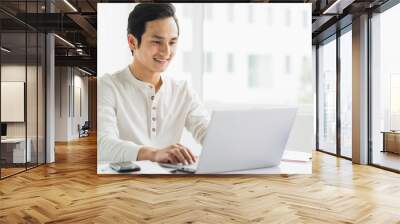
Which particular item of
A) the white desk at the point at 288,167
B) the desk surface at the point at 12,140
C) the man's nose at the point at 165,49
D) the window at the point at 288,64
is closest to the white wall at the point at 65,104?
the desk surface at the point at 12,140

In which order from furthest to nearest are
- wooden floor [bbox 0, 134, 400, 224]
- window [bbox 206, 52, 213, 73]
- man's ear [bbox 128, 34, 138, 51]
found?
1. window [bbox 206, 52, 213, 73]
2. man's ear [bbox 128, 34, 138, 51]
3. wooden floor [bbox 0, 134, 400, 224]

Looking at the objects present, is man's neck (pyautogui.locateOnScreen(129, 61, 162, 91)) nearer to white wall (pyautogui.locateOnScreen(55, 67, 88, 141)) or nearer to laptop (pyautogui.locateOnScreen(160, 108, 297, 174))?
laptop (pyautogui.locateOnScreen(160, 108, 297, 174))

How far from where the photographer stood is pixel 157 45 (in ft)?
19.8

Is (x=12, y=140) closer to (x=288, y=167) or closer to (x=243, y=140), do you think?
(x=243, y=140)

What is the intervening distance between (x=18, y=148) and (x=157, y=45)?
2.99 m

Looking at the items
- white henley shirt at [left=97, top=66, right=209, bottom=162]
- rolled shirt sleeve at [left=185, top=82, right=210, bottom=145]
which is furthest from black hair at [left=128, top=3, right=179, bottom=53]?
rolled shirt sleeve at [left=185, top=82, right=210, bottom=145]

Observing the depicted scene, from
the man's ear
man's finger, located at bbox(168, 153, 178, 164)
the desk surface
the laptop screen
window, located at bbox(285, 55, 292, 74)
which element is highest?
the man's ear

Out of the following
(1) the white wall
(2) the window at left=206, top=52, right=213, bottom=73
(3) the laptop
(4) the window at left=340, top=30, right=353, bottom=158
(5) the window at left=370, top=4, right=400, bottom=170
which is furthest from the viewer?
(1) the white wall

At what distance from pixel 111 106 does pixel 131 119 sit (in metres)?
0.38

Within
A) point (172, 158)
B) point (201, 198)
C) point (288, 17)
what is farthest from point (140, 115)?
point (288, 17)

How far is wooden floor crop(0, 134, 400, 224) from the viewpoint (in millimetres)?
3857

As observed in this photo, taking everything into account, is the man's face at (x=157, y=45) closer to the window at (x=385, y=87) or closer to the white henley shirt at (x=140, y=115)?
the white henley shirt at (x=140, y=115)

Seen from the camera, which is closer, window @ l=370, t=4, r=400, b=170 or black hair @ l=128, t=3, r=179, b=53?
black hair @ l=128, t=3, r=179, b=53

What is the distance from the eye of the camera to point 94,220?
375 cm
